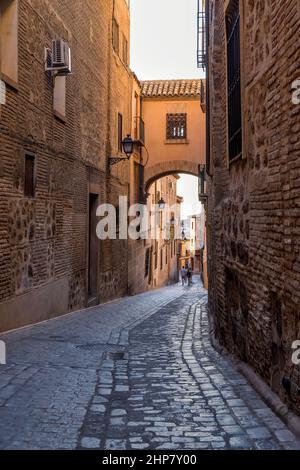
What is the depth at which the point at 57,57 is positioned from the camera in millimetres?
10500

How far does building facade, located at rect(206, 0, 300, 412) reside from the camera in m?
4.72

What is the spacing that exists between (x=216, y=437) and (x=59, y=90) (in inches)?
358

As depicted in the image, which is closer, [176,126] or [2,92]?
[2,92]

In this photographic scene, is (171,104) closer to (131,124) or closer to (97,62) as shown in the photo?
(131,124)

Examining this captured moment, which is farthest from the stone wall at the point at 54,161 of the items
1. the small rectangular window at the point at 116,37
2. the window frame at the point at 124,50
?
the window frame at the point at 124,50

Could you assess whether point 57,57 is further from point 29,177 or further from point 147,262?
point 147,262

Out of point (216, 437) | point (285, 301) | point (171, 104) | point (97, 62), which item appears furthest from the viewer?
point (171, 104)

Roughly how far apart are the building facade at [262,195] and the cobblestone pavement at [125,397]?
1.51ft

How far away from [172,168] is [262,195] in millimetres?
17860

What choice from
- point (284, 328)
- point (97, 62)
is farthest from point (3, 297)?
point (97, 62)

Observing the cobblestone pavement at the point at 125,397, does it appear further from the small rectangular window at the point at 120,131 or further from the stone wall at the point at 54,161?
the small rectangular window at the point at 120,131

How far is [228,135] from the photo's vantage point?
28.6 ft

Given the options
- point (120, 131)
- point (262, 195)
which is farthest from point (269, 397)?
point (120, 131)

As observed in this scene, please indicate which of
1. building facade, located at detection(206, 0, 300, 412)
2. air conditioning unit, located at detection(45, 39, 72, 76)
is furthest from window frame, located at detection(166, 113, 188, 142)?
→ building facade, located at detection(206, 0, 300, 412)
